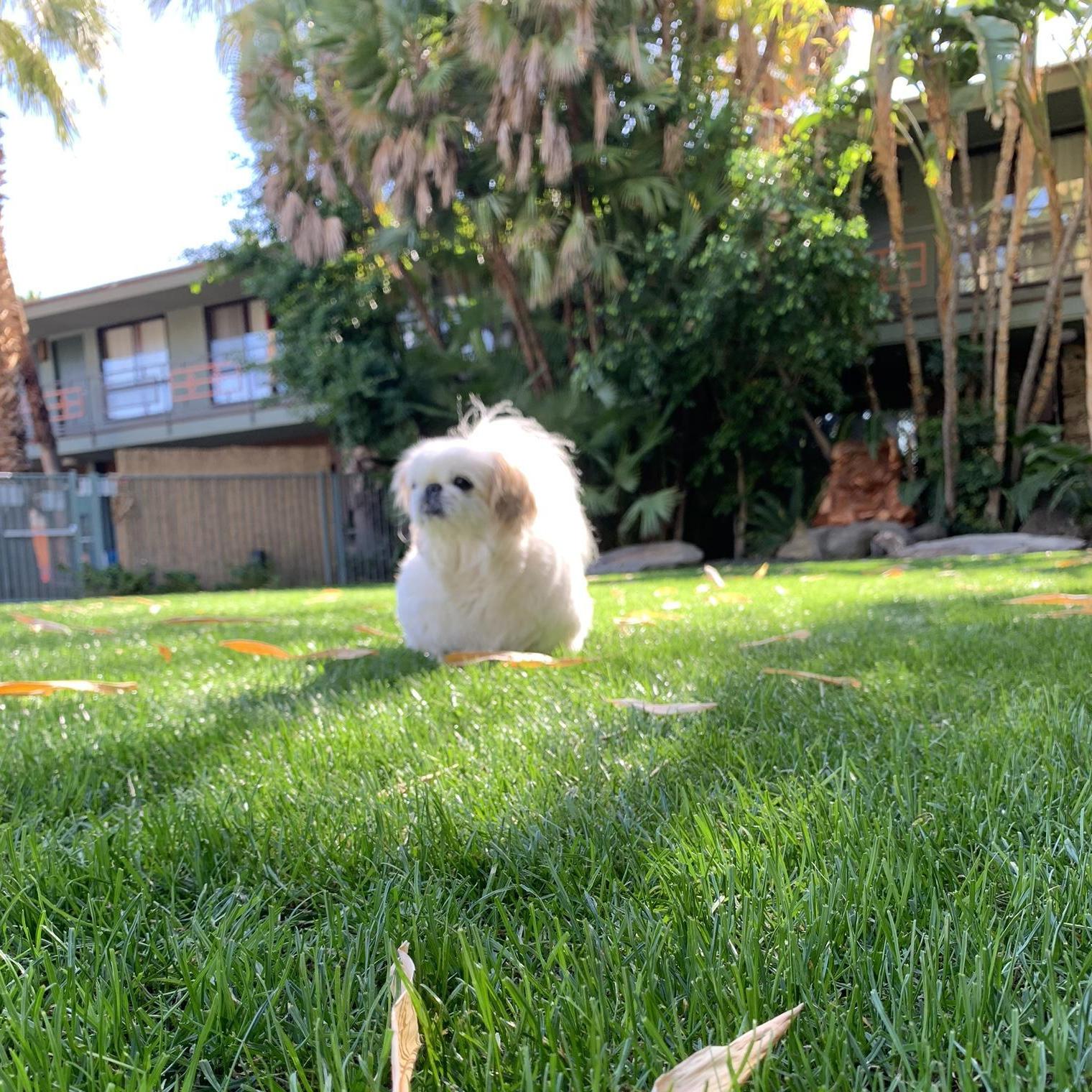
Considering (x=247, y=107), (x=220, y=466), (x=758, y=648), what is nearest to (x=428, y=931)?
(x=758, y=648)

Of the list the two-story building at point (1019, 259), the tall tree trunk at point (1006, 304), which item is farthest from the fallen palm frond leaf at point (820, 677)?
the two-story building at point (1019, 259)

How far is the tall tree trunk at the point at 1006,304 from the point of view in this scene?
11398mm

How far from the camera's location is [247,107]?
Answer: 14.3 m

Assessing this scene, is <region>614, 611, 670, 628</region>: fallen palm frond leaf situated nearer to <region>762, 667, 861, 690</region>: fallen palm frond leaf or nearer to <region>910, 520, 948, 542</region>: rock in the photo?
<region>762, 667, 861, 690</region>: fallen palm frond leaf

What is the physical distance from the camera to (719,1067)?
31.2 inches

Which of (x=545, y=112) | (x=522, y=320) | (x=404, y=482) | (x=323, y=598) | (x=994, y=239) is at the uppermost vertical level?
(x=545, y=112)

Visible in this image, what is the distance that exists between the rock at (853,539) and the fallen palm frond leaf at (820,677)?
423 inches

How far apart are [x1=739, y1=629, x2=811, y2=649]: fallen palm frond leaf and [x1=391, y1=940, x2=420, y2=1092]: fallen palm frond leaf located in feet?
8.91

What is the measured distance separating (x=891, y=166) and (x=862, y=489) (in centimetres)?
492

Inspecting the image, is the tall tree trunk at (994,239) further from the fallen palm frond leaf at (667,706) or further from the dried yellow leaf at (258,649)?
the fallen palm frond leaf at (667,706)

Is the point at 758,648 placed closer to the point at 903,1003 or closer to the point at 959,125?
the point at 903,1003

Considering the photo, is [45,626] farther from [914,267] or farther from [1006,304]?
[914,267]

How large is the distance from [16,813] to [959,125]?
13.7 metres

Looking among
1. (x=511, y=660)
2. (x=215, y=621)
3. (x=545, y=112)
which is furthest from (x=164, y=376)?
(x=511, y=660)
